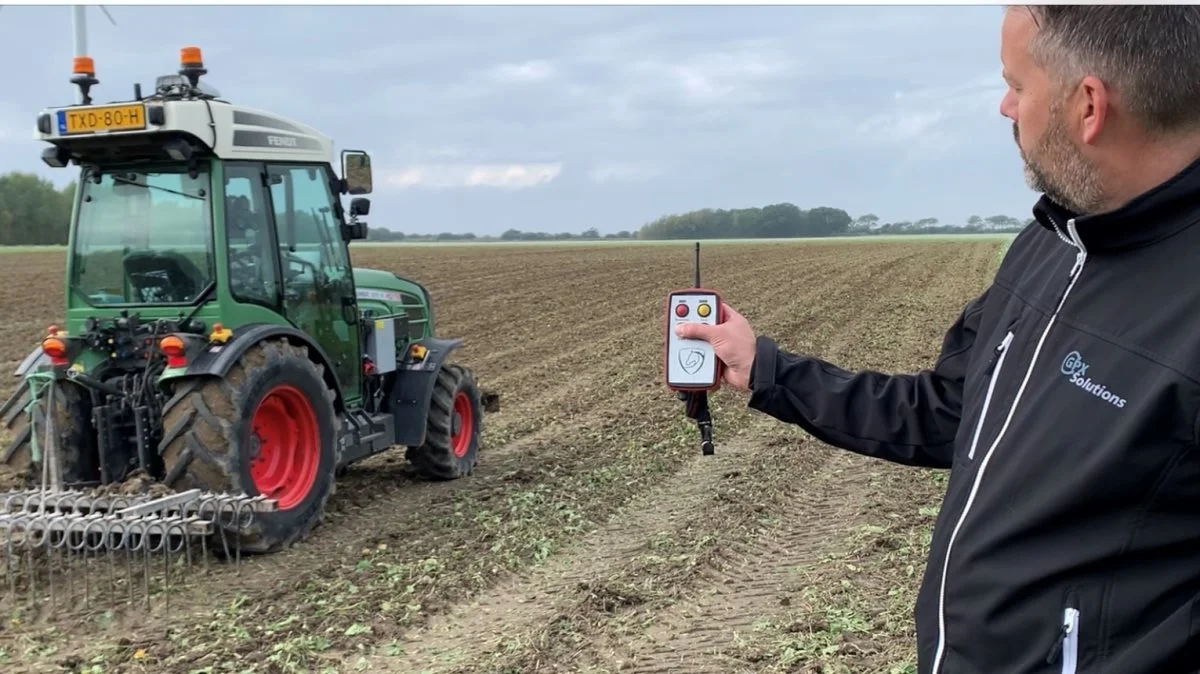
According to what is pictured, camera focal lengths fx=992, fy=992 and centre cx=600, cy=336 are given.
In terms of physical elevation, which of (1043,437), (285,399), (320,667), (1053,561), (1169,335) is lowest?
(320,667)

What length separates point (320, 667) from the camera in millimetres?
3893

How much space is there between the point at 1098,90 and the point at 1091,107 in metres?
0.03

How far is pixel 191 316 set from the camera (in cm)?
521

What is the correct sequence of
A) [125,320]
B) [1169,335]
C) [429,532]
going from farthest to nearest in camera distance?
[429,532] → [125,320] → [1169,335]

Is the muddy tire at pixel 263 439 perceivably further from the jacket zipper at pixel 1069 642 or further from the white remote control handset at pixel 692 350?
the jacket zipper at pixel 1069 642

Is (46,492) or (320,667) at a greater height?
(46,492)

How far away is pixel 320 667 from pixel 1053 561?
3.18 m

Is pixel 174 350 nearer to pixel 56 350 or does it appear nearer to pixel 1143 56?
pixel 56 350

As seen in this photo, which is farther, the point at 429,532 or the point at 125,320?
the point at 429,532

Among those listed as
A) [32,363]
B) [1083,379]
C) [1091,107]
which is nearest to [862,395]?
[1083,379]

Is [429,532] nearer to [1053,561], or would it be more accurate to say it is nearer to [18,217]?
[1053,561]

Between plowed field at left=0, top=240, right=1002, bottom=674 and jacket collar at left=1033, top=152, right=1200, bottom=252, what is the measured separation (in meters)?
2.54

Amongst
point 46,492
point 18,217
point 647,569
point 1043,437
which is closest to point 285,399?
point 46,492

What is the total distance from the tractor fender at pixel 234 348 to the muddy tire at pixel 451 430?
1.22 meters
